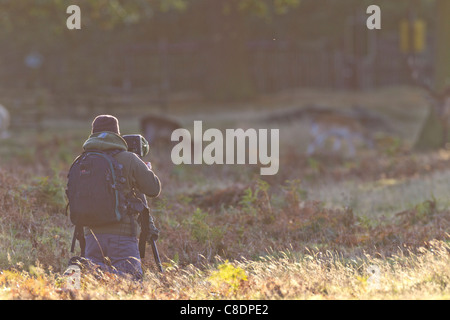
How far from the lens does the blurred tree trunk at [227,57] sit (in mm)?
Answer: 31844

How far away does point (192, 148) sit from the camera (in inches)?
717

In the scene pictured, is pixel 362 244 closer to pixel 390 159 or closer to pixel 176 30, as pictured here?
pixel 390 159

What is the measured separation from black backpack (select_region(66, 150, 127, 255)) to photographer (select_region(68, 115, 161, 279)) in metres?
0.02

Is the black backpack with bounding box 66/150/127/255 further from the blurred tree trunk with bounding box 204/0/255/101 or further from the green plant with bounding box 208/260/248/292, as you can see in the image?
Result: the blurred tree trunk with bounding box 204/0/255/101

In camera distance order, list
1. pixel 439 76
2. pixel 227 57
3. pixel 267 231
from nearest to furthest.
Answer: pixel 267 231 < pixel 439 76 < pixel 227 57

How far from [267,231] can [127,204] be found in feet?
10.0

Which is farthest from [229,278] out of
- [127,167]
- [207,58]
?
[207,58]

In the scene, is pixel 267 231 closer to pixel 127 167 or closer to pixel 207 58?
pixel 127 167

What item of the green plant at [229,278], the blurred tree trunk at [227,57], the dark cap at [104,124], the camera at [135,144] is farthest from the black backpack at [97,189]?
the blurred tree trunk at [227,57]

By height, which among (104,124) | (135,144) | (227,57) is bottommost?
(135,144)

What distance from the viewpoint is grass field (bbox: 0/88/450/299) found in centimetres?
688

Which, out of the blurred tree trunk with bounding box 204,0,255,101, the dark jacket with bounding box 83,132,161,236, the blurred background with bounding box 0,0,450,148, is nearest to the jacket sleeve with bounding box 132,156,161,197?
the dark jacket with bounding box 83,132,161,236

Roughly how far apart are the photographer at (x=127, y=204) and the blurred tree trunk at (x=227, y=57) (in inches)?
960

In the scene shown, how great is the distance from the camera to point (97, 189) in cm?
700
